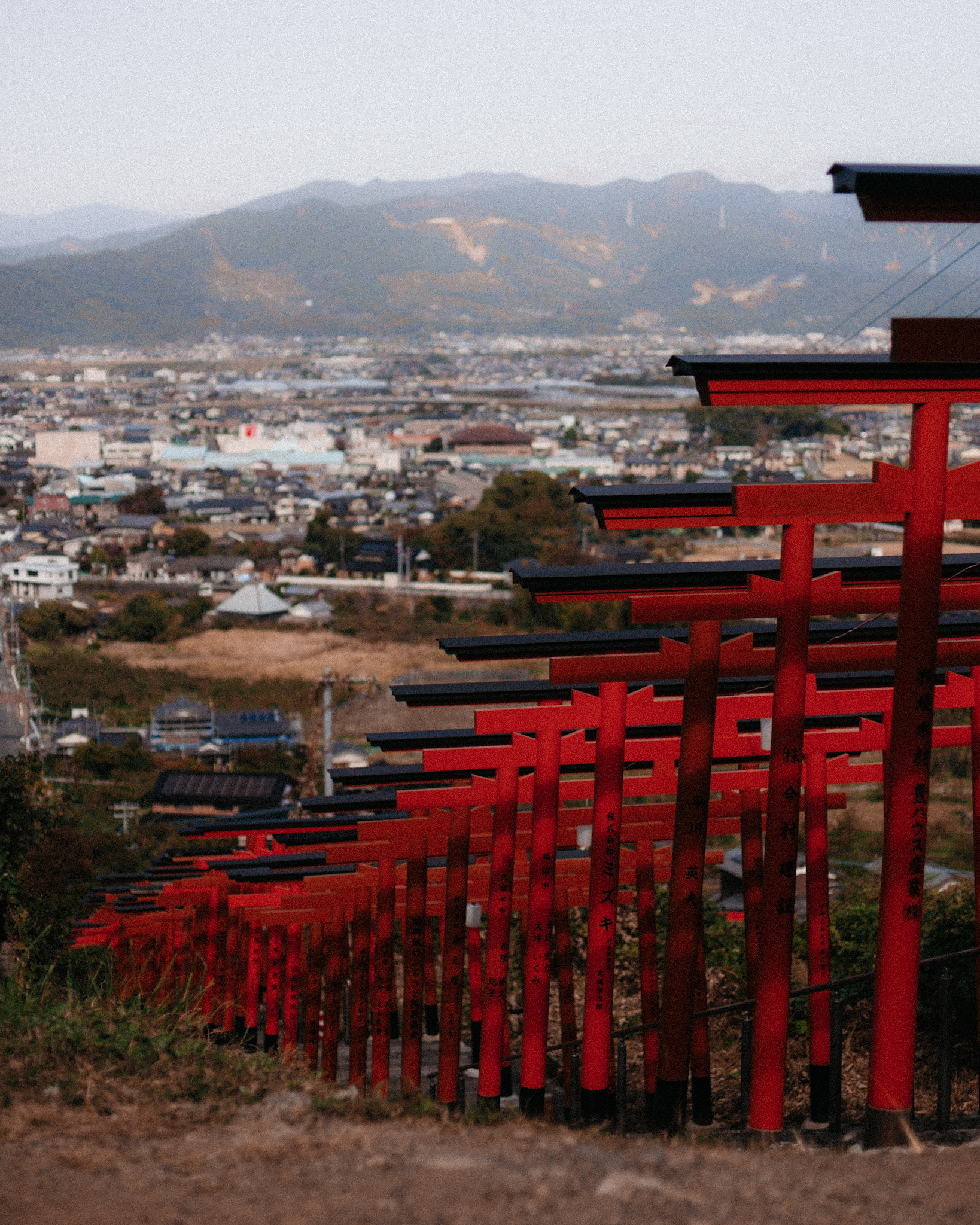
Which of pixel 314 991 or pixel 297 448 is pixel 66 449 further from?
pixel 314 991

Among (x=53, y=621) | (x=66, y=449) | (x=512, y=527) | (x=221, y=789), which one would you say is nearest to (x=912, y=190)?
(x=221, y=789)

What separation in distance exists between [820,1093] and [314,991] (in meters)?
4.33

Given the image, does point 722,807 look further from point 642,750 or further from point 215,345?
point 215,345

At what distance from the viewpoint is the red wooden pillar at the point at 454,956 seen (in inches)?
287

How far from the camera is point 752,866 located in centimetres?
758

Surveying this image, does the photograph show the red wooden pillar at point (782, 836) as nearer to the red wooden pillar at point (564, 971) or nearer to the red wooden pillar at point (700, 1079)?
the red wooden pillar at point (700, 1079)

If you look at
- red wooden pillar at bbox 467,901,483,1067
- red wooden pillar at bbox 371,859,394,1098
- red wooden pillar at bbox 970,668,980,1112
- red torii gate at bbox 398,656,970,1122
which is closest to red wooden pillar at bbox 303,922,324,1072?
red wooden pillar at bbox 371,859,394,1098

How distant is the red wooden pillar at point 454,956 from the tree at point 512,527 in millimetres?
33978

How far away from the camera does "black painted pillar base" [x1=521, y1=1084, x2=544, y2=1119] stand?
657 centimetres

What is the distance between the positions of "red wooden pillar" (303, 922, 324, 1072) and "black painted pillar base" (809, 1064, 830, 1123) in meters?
3.58

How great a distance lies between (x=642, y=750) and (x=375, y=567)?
122ft

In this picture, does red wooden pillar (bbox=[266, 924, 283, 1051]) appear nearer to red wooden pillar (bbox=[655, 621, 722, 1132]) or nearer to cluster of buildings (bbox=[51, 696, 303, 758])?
red wooden pillar (bbox=[655, 621, 722, 1132])

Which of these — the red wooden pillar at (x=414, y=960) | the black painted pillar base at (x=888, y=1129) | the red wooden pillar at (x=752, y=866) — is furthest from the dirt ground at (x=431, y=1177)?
the red wooden pillar at (x=414, y=960)

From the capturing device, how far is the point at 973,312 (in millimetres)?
4418
